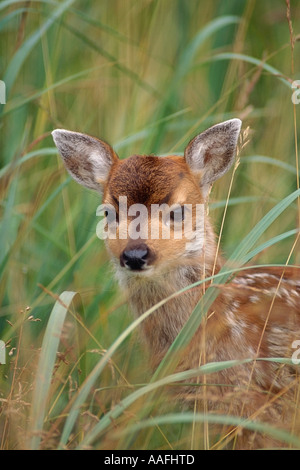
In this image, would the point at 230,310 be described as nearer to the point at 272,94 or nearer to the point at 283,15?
the point at 272,94

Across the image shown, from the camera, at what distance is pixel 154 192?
353 centimetres

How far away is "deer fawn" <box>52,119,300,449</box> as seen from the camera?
11.4ft

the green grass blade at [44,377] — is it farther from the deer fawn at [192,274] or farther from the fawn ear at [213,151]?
the fawn ear at [213,151]

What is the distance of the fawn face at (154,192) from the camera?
3451 millimetres

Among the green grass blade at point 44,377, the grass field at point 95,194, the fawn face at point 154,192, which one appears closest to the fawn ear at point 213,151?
the fawn face at point 154,192

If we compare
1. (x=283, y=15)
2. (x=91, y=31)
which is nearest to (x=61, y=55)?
(x=91, y=31)

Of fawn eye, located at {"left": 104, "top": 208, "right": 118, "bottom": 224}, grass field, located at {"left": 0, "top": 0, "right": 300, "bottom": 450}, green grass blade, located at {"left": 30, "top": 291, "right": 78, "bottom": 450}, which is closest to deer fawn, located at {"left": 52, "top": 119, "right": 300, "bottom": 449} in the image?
fawn eye, located at {"left": 104, "top": 208, "right": 118, "bottom": 224}

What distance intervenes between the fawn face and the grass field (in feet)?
0.67

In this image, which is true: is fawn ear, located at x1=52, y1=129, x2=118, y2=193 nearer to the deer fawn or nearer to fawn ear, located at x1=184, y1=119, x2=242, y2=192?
the deer fawn

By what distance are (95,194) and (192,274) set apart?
0.88 m

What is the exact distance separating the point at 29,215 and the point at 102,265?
0.54 meters

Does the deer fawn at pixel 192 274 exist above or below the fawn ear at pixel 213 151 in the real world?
below

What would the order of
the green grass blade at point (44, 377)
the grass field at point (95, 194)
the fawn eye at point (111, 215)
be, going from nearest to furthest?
the green grass blade at point (44, 377), the grass field at point (95, 194), the fawn eye at point (111, 215)

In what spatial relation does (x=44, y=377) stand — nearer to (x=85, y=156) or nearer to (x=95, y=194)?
(x=85, y=156)
